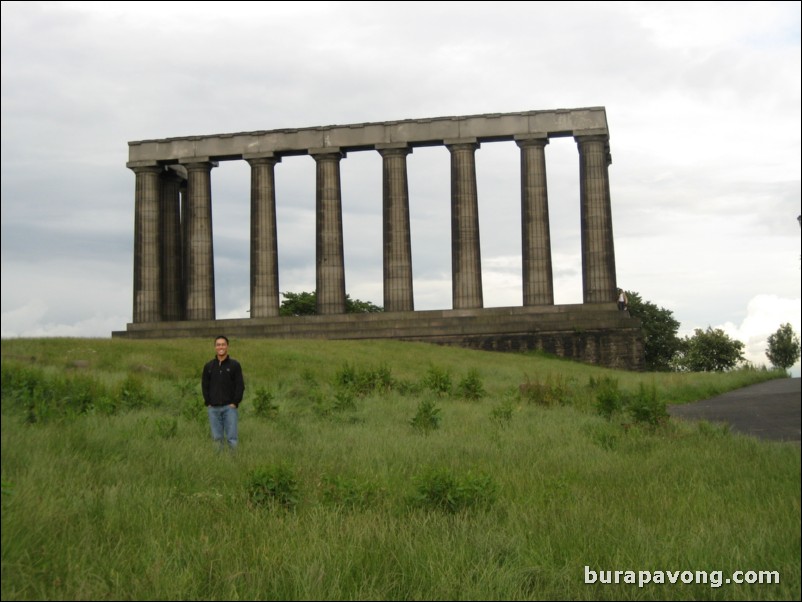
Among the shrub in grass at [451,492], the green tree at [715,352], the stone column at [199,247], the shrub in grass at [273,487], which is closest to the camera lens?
the shrub in grass at [273,487]

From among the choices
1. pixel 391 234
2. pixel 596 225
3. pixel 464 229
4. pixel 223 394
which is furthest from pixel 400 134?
pixel 223 394

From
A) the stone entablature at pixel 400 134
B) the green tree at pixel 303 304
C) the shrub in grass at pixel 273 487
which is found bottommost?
the shrub in grass at pixel 273 487

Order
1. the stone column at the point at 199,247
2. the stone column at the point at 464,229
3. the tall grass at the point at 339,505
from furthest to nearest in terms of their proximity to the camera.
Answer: the stone column at the point at 199,247, the stone column at the point at 464,229, the tall grass at the point at 339,505

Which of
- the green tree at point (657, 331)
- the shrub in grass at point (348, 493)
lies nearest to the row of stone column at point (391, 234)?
the green tree at point (657, 331)

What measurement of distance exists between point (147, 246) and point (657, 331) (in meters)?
62.0

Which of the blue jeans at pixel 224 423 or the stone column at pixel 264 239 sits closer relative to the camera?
the blue jeans at pixel 224 423

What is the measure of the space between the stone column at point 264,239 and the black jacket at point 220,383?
196 feet

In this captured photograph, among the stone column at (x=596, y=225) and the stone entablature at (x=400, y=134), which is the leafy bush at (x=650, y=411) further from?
the stone entablature at (x=400, y=134)

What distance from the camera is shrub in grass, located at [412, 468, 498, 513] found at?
410 inches

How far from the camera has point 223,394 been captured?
489 inches

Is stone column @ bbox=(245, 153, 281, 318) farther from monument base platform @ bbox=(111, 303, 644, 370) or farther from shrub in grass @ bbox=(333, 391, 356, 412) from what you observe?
shrub in grass @ bbox=(333, 391, 356, 412)

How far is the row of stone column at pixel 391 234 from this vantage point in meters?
69.5

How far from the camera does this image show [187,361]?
13.0 metres

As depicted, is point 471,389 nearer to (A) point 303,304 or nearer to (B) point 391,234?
(B) point 391,234
